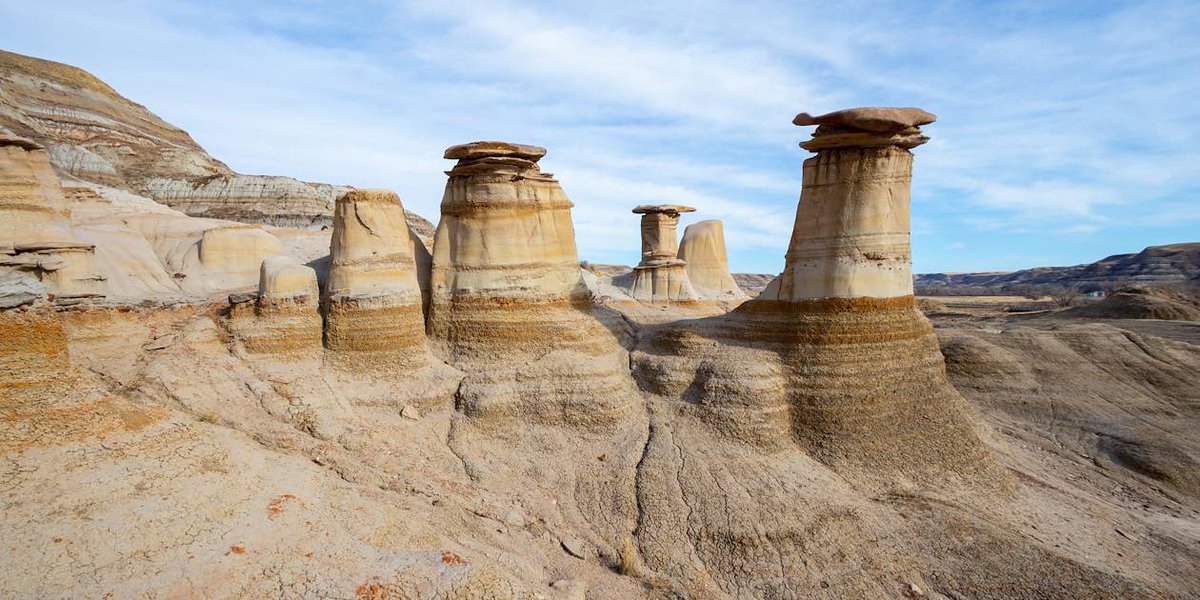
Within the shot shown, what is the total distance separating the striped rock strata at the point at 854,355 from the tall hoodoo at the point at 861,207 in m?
0.02

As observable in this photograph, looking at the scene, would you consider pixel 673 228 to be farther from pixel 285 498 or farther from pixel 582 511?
pixel 285 498

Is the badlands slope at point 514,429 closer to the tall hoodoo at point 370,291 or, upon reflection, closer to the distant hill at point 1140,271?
the tall hoodoo at point 370,291

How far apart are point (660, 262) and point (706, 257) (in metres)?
4.47

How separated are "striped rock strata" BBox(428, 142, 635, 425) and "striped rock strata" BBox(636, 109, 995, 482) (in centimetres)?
252

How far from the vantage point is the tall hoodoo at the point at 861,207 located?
1134 cm

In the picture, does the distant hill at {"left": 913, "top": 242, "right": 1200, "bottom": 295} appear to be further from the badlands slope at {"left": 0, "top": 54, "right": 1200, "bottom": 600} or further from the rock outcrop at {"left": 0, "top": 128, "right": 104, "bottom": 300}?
the rock outcrop at {"left": 0, "top": 128, "right": 104, "bottom": 300}

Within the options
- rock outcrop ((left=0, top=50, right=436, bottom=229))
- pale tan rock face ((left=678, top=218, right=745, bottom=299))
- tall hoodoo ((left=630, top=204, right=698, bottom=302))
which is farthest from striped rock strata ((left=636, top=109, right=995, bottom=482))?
rock outcrop ((left=0, top=50, right=436, bottom=229))

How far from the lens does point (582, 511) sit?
958 centimetres

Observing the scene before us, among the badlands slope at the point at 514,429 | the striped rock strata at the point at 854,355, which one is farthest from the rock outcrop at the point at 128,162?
the striped rock strata at the point at 854,355

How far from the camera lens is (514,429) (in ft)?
36.6

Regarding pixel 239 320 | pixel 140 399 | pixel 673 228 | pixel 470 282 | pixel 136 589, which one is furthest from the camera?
pixel 673 228

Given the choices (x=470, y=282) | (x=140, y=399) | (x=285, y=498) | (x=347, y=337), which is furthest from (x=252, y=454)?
(x=470, y=282)

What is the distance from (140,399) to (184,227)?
783 cm

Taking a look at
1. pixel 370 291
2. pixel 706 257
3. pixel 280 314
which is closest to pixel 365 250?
pixel 370 291
